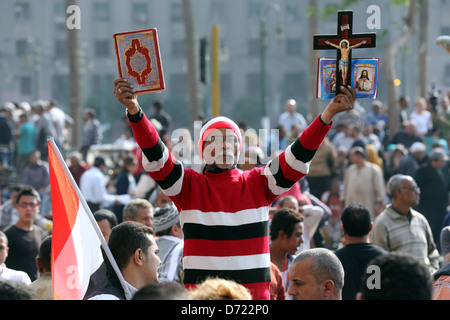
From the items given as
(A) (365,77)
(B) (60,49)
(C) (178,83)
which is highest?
(B) (60,49)

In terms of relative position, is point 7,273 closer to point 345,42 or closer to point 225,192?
point 225,192

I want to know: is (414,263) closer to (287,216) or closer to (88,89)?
(287,216)

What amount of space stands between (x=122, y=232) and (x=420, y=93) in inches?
1084

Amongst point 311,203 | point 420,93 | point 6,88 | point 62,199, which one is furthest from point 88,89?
point 62,199

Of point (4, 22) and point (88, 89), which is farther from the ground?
point (4, 22)

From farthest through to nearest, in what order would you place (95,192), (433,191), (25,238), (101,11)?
1. (101,11)
2. (95,192)
3. (433,191)
4. (25,238)

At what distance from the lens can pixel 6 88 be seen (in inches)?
2655

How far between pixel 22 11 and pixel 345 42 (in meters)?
63.9

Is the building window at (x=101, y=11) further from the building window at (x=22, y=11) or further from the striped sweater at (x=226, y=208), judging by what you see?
the striped sweater at (x=226, y=208)

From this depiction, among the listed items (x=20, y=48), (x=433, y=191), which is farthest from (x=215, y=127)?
(x=20, y=48)

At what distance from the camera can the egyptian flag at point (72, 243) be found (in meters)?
4.67

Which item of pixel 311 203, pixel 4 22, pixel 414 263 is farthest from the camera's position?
pixel 4 22

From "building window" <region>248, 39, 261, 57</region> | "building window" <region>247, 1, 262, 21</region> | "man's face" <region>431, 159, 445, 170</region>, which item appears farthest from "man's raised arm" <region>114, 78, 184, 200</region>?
"building window" <region>248, 39, 261, 57</region>

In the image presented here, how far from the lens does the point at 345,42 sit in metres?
4.68
